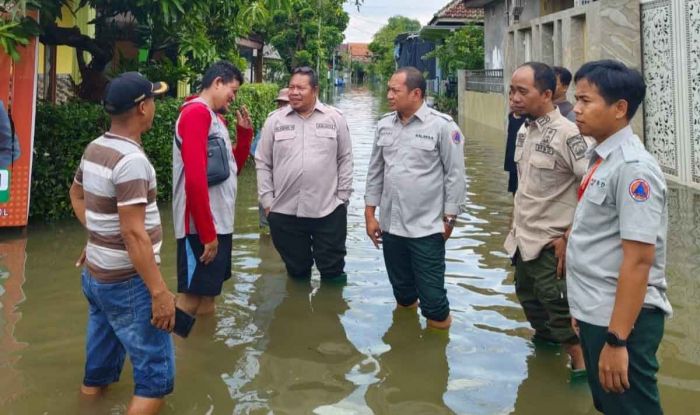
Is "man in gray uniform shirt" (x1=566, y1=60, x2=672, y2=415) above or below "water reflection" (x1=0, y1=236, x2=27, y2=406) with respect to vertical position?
above

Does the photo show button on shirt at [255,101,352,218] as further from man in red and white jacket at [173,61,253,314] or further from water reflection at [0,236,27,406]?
water reflection at [0,236,27,406]

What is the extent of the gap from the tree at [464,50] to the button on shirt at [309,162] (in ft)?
74.9

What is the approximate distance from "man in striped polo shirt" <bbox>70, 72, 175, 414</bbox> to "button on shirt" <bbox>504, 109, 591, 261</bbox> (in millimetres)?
2041

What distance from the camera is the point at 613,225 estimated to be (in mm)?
2742

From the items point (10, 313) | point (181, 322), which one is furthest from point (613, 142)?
point (10, 313)

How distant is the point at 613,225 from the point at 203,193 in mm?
2483

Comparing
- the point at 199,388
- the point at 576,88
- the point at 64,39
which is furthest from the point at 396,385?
the point at 64,39

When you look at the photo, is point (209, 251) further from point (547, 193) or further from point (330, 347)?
point (547, 193)

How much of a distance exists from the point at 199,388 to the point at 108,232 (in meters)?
1.25

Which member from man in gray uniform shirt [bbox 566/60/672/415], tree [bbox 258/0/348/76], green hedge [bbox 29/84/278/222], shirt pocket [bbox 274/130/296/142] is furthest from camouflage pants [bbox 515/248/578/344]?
tree [bbox 258/0/348/76]

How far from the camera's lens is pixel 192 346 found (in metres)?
4.87

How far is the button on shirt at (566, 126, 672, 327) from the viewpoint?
8.52ft

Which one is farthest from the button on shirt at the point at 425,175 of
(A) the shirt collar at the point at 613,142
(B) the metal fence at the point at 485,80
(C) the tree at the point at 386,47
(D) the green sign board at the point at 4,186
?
(C) the tree at the point at 386,47

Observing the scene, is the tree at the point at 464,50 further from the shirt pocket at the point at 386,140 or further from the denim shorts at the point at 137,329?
the denim shorts at the point at 137,329
